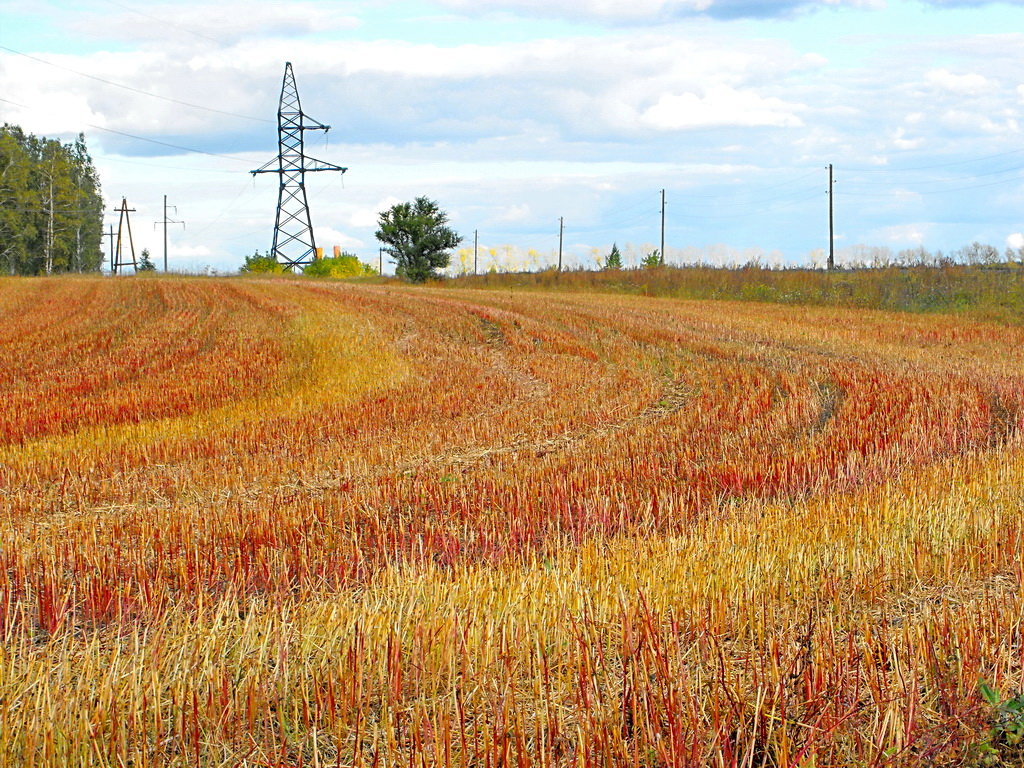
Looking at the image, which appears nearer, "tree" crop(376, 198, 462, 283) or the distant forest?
"tree" crop(376, 198, 462, 283)

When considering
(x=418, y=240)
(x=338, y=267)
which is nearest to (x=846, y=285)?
(x=418, y=240)

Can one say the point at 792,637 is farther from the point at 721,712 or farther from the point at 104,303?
the point at 104,303

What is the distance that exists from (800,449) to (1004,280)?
941 inches

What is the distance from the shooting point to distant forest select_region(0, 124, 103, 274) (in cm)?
7794

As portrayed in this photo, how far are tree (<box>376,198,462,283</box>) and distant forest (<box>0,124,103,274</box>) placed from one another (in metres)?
35.4

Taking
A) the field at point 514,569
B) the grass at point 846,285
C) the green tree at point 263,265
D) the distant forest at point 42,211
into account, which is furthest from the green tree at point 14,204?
the field at point 514,569

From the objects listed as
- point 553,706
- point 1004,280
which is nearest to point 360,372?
point 553,706

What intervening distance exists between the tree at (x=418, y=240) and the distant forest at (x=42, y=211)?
1393 inches

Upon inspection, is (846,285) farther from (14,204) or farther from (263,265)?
(14,204)

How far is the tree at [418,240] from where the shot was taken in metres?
55.1

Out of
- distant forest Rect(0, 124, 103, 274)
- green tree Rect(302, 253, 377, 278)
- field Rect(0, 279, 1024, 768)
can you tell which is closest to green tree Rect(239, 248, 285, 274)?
green tree Rect(302, 253, 377, 278)

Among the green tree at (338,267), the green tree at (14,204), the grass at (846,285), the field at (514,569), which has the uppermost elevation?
the green tree at (14,204)

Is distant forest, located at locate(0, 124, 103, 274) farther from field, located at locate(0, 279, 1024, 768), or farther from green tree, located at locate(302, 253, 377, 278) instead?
field, located at locate(0, 279, 1024, 768)

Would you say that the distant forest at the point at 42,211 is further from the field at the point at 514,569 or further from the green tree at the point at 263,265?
the field at the point at 514,569
